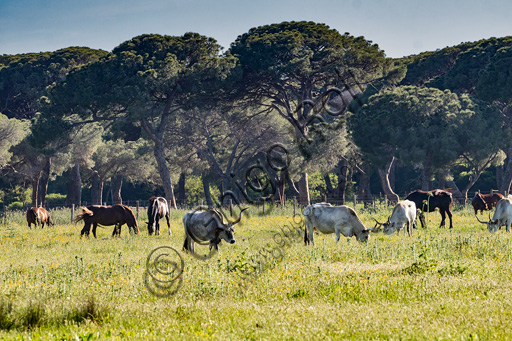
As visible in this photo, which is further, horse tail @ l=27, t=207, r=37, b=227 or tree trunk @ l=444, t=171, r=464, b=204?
tree trunk @ l=444, t=171, r=464, b=204

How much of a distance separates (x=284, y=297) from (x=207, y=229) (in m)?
7.01

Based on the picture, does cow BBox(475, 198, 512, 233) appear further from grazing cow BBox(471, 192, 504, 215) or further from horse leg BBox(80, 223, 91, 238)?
horse leg BBox(80, 223, 91, 238)

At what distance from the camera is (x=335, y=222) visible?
1911cm

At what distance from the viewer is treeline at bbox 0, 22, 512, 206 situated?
133 ft

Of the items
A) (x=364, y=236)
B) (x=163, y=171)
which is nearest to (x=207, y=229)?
(x=364, y=236)

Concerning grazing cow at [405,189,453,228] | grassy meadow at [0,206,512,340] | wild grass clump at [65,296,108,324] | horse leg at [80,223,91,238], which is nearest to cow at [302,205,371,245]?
grassy meadow at [0,206,512,340]

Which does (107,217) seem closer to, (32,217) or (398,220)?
(32,217)

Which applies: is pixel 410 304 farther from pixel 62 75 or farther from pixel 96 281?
pixel 62 75

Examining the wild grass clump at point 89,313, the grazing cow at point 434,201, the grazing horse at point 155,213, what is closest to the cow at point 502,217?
the grazing cow at point 434,201

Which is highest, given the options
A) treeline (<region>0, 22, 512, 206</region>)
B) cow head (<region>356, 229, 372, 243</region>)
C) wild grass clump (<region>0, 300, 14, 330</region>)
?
treeline (<region>0, 22, 512, 206</region>)

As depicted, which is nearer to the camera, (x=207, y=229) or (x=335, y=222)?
(x=207, y=229)

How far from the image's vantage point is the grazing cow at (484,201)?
32.4 meters

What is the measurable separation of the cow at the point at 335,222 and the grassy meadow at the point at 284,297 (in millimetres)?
2240

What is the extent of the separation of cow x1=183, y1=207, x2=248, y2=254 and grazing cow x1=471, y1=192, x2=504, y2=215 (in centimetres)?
1920
